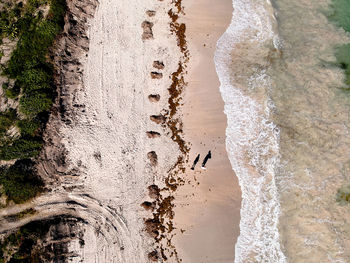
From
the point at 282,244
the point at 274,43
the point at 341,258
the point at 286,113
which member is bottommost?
the point at 341,258

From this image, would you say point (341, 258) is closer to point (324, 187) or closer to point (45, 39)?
point (324, 187)

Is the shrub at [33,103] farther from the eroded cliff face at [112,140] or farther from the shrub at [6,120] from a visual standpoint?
the eroded cliff face at [112,140]

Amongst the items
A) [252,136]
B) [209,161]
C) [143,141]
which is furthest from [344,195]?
[143,141]

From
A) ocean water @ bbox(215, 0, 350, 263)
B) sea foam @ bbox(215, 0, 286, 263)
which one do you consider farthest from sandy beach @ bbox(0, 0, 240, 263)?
ocean water @ bbox(215, 0, 350, 263)

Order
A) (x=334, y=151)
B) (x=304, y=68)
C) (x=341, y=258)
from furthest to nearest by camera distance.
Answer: (x=304, y=68), (x=334, y=151), (x=341, y=258)

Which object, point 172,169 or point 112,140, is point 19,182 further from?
point 172,169

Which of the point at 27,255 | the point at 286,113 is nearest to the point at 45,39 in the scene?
the point at 27,255

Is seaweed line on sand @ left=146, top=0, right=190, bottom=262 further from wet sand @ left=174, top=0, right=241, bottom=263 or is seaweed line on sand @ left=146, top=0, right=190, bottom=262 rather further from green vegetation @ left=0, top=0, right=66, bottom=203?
green vegetation @ left=0, top=0, right=66, bottom=203

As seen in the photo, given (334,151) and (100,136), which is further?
(100,136)
